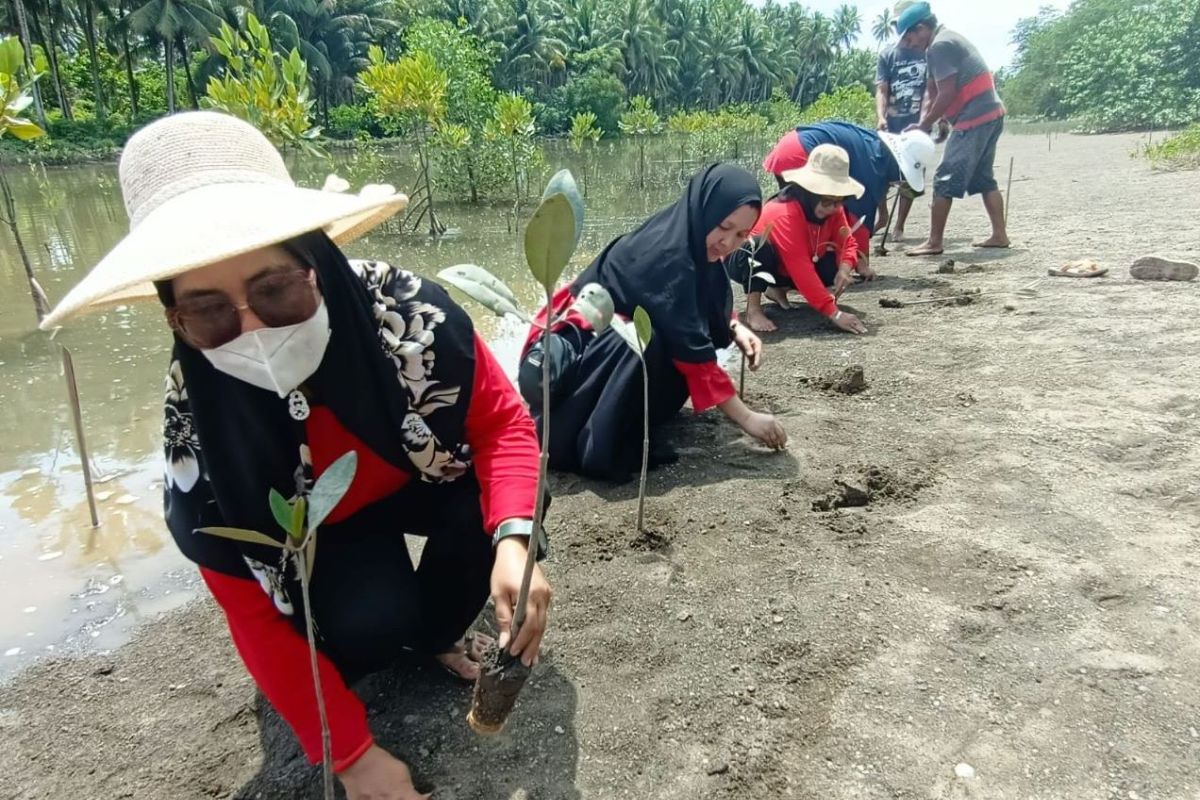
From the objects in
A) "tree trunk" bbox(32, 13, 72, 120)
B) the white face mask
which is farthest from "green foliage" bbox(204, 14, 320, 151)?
"tree trunk" bbox(32, 13, 72, 120)

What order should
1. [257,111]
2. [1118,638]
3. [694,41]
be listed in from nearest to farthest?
[1118,638] < [257,111] < [694,41]

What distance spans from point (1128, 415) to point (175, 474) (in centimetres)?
288

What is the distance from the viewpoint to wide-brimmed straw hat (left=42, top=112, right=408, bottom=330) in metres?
0.93

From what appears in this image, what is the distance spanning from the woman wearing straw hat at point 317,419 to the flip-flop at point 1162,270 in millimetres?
4264

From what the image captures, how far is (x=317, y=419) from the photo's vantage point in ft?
4.27

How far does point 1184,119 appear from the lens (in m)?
23.3

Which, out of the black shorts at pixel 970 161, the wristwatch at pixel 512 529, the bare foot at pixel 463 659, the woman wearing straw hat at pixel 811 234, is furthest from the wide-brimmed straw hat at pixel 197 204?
the black shorts at pixel 970 161

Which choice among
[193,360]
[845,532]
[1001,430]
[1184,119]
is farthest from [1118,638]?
[1184,119]

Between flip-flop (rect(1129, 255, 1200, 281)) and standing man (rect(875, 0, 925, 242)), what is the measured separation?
2154 mm

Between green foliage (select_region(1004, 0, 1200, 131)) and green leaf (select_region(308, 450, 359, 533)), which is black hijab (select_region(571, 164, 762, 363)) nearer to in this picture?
green leaf (select_region(308, 450, 359, 533))

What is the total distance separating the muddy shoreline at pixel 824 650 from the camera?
133 centimetres

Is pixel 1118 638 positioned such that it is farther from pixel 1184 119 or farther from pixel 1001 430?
pixel 1184 119

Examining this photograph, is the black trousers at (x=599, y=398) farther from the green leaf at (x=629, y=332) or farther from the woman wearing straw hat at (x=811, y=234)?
the woman wearing straw hat at (x=811, y=234)

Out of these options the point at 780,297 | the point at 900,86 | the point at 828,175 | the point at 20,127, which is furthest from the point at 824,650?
the point at 900,86
